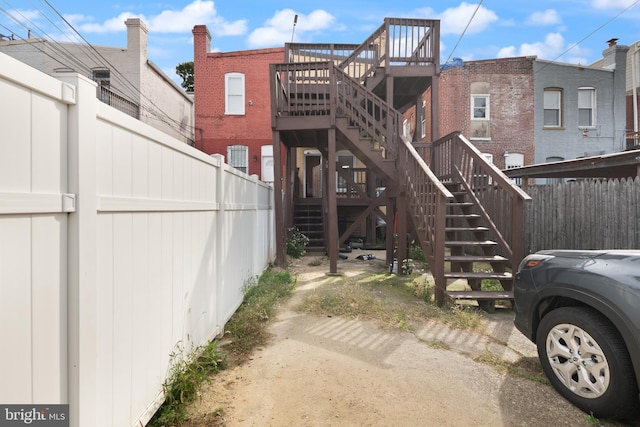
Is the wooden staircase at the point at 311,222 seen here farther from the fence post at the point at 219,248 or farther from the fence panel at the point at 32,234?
the fence panel at the point at 32,234

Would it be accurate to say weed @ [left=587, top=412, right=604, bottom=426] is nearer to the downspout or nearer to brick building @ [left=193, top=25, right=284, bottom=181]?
brick building @ [left=193, top=25, right=284, bottom=181]

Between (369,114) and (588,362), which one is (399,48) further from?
(588,362)

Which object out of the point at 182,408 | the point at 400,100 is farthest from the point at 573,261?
the point at 400,100

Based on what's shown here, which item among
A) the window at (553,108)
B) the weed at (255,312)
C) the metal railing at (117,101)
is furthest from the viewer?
the window at (553,108)

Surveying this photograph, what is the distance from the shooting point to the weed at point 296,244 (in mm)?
9516

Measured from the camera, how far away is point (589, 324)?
250cm

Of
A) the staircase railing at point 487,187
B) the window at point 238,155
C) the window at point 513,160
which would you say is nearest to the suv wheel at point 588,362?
the staircase railing at point 487,187

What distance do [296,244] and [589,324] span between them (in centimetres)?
772

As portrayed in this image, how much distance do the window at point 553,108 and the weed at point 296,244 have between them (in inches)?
485

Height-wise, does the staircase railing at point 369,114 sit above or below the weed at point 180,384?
above

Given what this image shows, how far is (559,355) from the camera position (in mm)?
2730

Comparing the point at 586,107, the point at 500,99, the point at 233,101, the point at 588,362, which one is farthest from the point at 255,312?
the point at 586,107

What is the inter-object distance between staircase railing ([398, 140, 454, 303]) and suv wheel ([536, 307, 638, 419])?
81.5 inches

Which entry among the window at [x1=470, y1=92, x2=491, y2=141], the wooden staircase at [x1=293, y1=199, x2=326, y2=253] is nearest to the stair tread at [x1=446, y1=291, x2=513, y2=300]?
the wooden staircase at [x1=293, y1=199, x2=326, y2=253]
